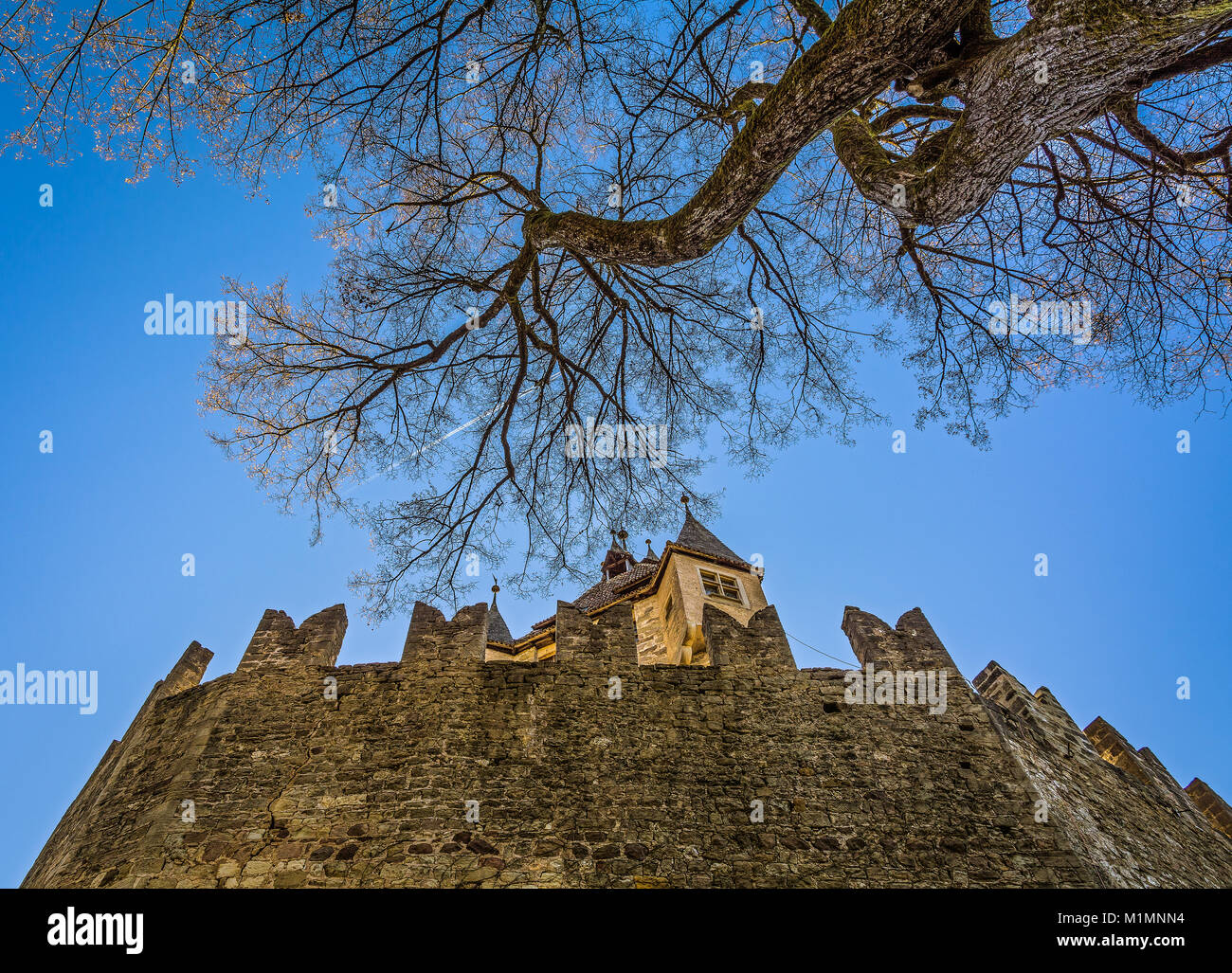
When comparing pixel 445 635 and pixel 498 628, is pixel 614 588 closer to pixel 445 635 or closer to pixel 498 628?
pixel 498 628

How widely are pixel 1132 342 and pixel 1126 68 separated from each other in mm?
3860

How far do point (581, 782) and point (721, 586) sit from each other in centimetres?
849

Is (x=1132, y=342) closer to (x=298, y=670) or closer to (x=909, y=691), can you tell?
(x=909, y=691)

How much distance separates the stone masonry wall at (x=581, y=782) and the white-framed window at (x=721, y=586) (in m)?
6.14

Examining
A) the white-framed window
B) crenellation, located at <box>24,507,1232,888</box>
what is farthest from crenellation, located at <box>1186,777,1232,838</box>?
the white-framed window

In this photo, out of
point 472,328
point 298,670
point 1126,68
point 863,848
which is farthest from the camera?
point 472,328

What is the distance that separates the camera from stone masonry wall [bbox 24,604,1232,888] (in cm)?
555

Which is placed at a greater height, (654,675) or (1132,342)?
(1132,342)

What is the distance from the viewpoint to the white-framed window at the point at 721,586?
13945 millimetres

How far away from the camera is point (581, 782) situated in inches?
242

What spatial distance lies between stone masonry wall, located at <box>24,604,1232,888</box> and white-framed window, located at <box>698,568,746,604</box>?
20.1 feet

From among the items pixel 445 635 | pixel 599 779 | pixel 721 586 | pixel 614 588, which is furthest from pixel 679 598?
pixel 599 779
